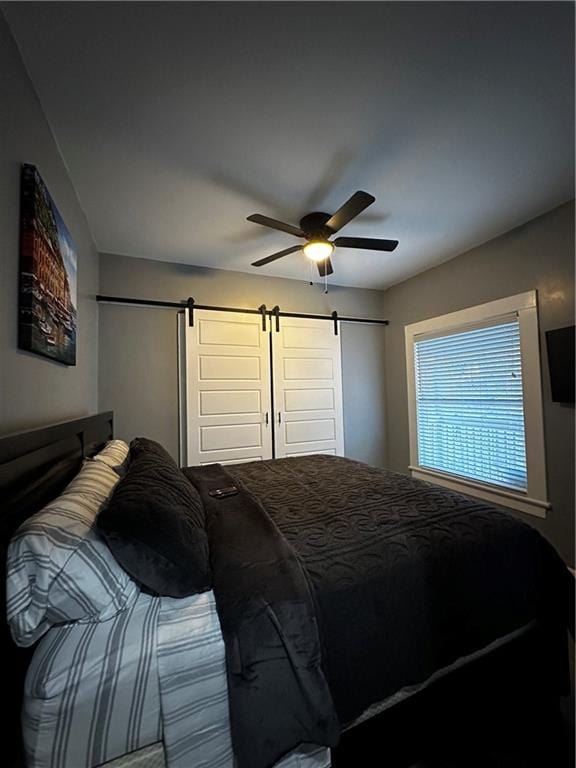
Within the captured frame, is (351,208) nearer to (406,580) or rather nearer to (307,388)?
(406,580)

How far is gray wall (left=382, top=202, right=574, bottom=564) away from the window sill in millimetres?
75

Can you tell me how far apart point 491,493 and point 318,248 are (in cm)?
266

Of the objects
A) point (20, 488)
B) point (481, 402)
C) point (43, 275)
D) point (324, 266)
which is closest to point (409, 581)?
point (20, 488)

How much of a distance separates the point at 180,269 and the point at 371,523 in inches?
119

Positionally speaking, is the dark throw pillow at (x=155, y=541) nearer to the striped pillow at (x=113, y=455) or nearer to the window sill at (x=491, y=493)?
the striped pillow at (x=113, y=455)

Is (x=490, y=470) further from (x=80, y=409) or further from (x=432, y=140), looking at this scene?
(x=80, y=409)

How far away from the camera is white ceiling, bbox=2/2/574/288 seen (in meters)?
1.17

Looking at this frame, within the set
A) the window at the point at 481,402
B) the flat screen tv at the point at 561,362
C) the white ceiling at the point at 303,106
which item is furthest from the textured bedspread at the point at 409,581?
the white ceiling at the point at 303,106

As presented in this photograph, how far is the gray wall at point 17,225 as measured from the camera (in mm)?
1078

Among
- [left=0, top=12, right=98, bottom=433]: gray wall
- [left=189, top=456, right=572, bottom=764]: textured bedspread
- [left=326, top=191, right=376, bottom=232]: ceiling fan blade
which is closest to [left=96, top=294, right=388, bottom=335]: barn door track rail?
[left=0, top=12, right=98, bottom=433]: gray wall

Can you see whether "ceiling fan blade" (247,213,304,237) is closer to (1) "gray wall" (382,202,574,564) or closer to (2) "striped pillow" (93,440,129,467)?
(2) "striped pillow" (93,440,129,467)

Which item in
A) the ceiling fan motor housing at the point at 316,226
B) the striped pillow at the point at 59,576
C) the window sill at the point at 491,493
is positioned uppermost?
the ceiling fan motor housing at the point at 316,226

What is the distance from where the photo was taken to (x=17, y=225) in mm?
1167

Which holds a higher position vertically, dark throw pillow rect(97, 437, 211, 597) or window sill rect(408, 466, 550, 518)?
dark throw pillow rect(97, 437, 211, 597)
